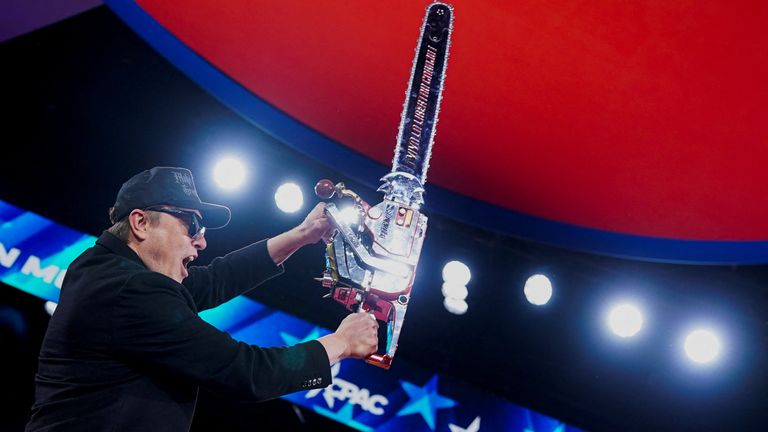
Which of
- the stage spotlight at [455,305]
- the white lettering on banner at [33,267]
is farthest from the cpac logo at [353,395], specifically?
the white lettering on banner at [33,267]

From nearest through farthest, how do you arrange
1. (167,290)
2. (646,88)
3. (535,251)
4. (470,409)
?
1. (167,290)
2. (646,88)
3. (470,409)
4. (535,251)

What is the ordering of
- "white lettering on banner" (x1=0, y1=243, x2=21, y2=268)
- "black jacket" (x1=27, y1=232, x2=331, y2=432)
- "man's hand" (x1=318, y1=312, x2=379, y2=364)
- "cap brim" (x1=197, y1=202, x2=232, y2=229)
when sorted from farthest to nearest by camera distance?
1. "white lettering on banner" (x1=0, y1=243, x2=21, y2=268)
2. "cap brim" (x1=197, y1=202, x2=232, y2=229)
3. "man's hand" (x1=318, y1=312, x2=379, y2=364)
4. "black jacket" (x1=27, y1=232, x2=331, y2=432)

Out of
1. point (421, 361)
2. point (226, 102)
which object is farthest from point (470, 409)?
point (226, 102)

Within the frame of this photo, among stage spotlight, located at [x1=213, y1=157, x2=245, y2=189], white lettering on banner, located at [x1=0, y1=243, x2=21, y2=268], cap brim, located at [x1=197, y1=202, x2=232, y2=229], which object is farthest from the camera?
stage spotlight, located at [x1=213, y1=157, x2=245, y2=189]

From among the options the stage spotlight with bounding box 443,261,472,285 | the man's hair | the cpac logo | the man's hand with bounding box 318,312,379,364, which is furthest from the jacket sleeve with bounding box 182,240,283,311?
the stage spotlight with bounding box 443,261,472,285

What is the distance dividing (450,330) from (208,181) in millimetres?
2080

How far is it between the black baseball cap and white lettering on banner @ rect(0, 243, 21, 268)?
84.8 inches

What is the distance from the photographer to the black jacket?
1796mm

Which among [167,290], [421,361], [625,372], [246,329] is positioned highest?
[625,372]

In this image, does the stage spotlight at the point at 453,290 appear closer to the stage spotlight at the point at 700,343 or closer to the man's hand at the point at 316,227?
the stage spotlight at the point at 700,343

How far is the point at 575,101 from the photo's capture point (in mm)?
3297

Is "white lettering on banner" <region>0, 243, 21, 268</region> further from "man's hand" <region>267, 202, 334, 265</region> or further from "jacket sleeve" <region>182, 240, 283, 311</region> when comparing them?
"man's hand" <region>267, 202, 334, 265</region>

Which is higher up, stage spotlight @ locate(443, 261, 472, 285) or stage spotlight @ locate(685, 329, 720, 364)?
stage spotlight @ locate(685, 329, 720, 364)

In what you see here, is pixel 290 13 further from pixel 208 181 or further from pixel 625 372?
pixel 625 372
